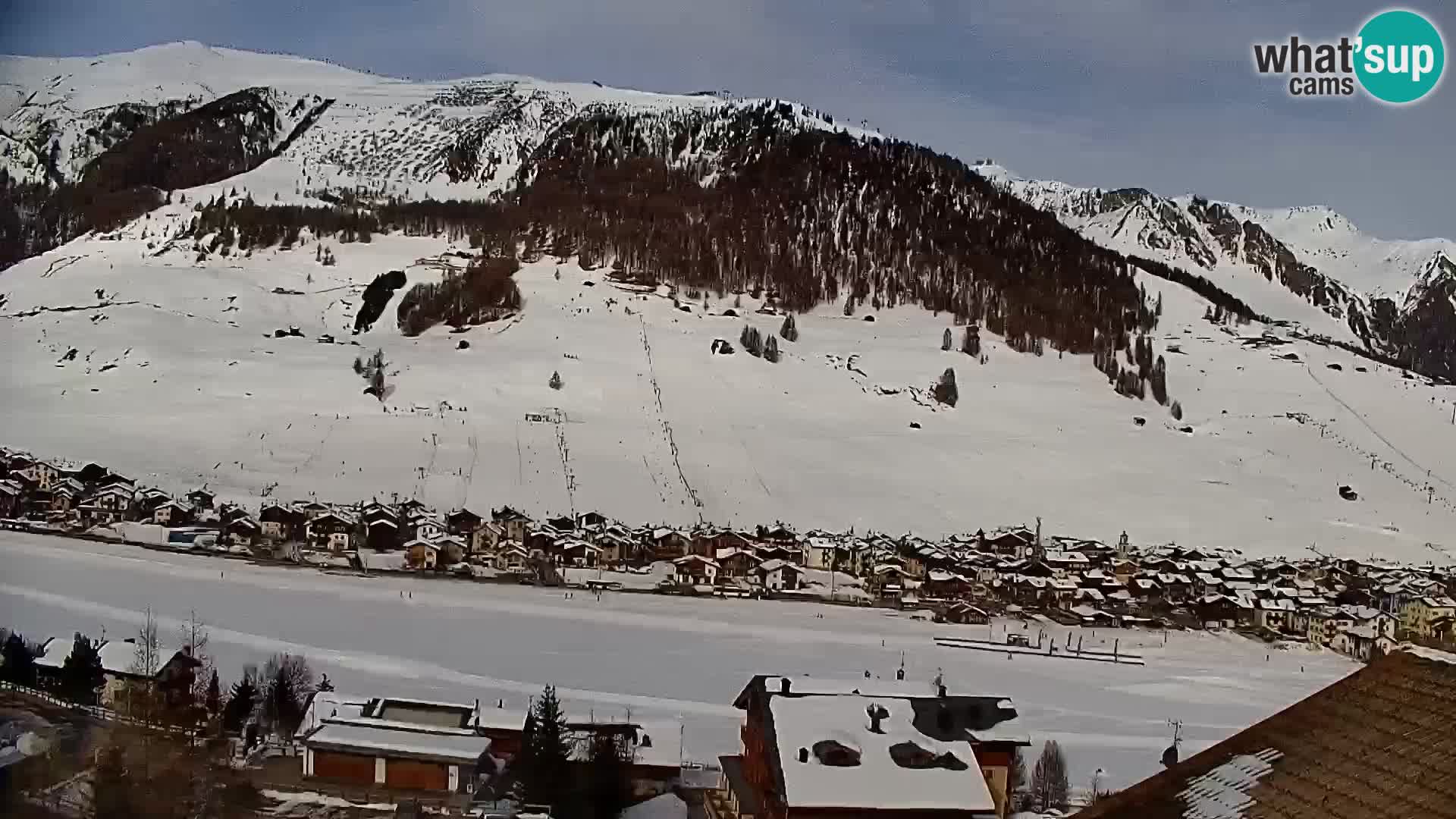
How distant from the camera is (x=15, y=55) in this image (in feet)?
16.2

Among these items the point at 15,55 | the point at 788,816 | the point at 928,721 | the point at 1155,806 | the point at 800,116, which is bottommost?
the point at 788,816

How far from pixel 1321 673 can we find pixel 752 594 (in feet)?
9.48

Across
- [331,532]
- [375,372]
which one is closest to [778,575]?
[331,532]

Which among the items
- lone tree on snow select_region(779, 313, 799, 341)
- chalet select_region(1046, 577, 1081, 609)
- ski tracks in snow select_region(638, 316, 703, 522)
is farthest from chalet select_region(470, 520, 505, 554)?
lone tree on snow select_region(779, 313, 799, 341)

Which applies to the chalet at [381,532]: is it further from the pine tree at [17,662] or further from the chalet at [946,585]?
the chalet at [946,585]

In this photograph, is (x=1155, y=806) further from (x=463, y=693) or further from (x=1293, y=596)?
(x=1293, y=596)

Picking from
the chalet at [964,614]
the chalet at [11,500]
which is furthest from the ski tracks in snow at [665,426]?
the chalet at [11,500]

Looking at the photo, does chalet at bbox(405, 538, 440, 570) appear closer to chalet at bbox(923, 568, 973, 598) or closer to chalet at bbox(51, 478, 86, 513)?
chalet at bbox(51, 478, 86, 513)

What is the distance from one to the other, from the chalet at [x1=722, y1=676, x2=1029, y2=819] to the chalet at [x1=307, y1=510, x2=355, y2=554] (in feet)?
10.4

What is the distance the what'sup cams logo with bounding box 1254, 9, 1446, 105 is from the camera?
461 cm

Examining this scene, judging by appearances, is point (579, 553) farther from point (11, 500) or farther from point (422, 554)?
point (11, 500)

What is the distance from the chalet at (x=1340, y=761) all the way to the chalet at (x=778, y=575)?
523cm

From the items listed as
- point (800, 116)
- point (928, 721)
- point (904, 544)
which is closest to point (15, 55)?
point (928, 721)

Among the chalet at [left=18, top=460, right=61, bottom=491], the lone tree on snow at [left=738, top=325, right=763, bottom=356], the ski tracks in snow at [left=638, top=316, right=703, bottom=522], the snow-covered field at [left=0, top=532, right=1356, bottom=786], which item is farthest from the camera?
the lone tree on snow at [left=738, top=325, right=763, bottom=356]
